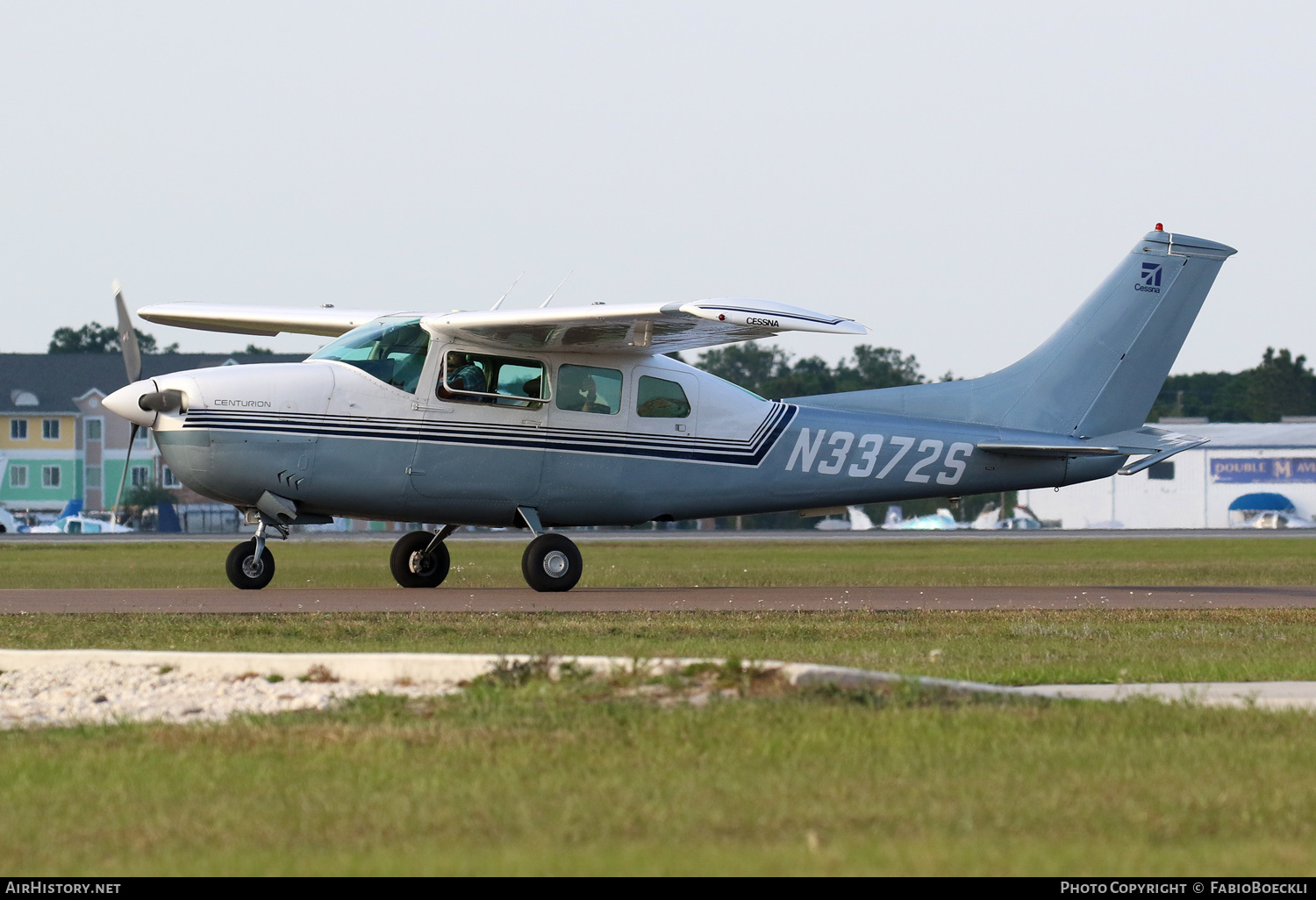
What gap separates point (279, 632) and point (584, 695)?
15.6 ft

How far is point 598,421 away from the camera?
706 inches

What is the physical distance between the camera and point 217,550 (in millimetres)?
37031

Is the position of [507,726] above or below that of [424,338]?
below

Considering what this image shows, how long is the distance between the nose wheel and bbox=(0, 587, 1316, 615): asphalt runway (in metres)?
0.73

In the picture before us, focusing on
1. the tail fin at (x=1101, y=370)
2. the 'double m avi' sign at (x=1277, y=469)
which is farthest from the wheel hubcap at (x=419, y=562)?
the 'double m avi' sign at (x=1277, y=469)

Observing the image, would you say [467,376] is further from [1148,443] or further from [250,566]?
[1148,443]

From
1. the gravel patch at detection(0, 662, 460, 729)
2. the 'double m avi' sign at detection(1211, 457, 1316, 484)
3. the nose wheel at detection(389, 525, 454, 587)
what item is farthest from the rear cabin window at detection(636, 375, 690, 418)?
the 'double m avi' sign at detection(1211, 457, 1316, 484)

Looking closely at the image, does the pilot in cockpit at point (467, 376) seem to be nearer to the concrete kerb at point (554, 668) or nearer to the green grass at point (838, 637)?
the green grass at point (838, 637)

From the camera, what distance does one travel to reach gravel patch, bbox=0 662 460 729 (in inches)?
316

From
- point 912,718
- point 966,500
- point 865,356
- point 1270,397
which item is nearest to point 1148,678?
point 912,718

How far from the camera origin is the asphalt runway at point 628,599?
48.3 feet

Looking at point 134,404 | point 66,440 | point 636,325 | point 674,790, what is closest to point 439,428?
point 636,325

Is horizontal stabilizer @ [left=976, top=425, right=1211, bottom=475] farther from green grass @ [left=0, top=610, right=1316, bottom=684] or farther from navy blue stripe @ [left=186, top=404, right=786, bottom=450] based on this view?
green grass @ [left=0, top=610, right=1316, bottom=684]
